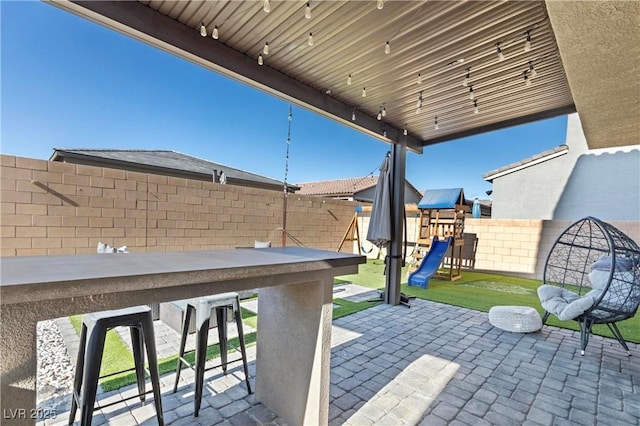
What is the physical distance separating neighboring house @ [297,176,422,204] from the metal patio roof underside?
12578 millimetres

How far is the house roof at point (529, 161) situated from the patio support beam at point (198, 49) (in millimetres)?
9229

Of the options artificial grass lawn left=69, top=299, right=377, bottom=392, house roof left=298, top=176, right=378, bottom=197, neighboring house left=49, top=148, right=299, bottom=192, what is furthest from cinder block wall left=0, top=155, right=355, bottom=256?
house roof left=298, top=176, right=378, bottom=197

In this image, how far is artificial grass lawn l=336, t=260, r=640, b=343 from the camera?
14.4 ft

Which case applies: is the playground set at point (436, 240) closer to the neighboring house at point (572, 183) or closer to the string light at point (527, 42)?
the neighboring house at point (572, 183)

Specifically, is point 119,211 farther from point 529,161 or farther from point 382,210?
point 529,161

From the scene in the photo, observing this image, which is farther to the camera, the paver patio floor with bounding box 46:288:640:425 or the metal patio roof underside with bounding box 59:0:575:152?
the metal patio roof underside with bounding box 59:0:575:152

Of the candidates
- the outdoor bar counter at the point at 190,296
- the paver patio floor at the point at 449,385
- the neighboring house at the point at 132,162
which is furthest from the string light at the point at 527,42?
the neighboring house at the point at 132,162

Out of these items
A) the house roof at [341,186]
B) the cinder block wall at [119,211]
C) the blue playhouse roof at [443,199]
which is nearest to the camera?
the cinder block wall at [119,211]

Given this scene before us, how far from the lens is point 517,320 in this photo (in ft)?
13.1

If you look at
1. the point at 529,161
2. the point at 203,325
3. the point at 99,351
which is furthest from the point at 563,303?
the point at 529,161

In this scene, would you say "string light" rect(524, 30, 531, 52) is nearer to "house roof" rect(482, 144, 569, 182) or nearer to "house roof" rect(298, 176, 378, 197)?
"house roof" rect(482, 144, 569, 182)

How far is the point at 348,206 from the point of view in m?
10.0

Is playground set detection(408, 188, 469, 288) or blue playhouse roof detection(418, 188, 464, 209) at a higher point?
blue playhouse roof detection(418, 188, 464, 209)

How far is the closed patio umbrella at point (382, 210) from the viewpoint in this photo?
499cm
